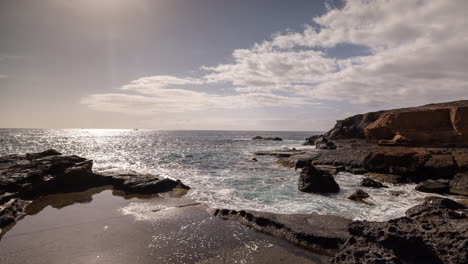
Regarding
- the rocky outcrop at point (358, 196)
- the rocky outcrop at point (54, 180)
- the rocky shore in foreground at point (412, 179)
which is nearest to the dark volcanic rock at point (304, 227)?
the rocky shore in foreground at point (412, 179)

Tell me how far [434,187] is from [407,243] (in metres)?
14.2

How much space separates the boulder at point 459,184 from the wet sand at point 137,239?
15078 mm

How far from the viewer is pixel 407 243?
6.46 metres

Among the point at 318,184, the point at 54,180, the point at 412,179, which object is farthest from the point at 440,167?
the point at 54,180

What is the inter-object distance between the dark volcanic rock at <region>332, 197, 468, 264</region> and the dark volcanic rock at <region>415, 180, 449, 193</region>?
11777mm

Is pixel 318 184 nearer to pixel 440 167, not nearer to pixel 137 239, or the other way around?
pixel 440 167

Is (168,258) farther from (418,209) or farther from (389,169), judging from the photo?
(389,169)

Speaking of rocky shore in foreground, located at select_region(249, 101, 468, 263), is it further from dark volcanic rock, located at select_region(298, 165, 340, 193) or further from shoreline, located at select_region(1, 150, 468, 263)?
shoreline, located at select_region(1, 150, 468, 263)

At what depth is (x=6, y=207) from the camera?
1245 centimetres

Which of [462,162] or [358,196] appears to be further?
[462,162]

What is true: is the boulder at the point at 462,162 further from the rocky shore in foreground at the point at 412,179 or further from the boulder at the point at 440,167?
the boulder at the point at 440,167

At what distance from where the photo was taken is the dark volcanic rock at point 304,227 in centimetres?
858

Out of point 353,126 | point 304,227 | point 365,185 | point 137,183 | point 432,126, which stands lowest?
point 365,185

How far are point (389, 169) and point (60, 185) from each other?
29545mm
